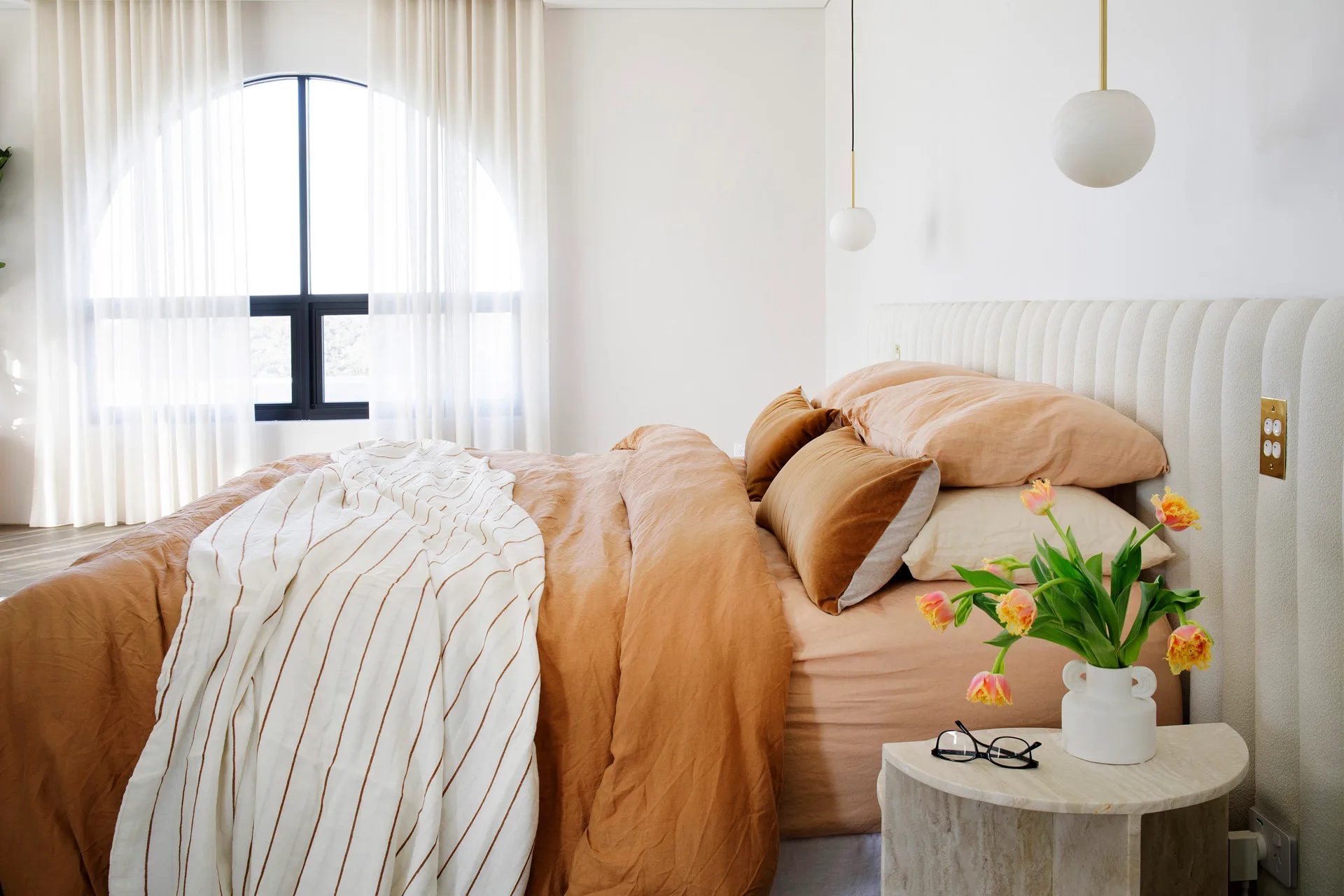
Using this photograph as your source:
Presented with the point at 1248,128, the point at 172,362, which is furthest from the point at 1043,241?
the point at 172,362

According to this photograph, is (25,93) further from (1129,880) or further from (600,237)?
(1129,880)

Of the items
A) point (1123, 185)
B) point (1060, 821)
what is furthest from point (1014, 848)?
point (1123, 185)

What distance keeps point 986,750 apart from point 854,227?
247 centimetres

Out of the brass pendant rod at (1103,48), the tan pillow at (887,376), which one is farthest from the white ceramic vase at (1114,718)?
the tan pillow at (887,376)

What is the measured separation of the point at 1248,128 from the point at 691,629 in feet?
3.99

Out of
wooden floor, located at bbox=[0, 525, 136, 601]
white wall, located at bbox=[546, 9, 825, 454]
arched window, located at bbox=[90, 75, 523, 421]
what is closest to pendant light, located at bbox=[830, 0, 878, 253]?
white wall, located at bbox=[546, 9, 825, 454]

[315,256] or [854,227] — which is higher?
[315,256]

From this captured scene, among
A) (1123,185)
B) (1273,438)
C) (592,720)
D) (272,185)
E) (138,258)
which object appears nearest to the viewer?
(1273,438)

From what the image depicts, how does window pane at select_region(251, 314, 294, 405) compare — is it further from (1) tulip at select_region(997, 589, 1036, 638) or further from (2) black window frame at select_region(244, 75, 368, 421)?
(1) tulip at select_region(997, 589, 1036, 638)

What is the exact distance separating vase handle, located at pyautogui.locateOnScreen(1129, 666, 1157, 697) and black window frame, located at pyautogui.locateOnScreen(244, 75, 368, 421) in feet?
14.6

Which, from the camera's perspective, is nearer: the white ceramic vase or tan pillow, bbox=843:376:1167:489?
the white ceramic vase

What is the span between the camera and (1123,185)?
1999mm

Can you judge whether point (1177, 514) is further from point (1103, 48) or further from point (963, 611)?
point (1103, 48)

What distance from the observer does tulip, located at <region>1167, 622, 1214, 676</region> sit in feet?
3.71
